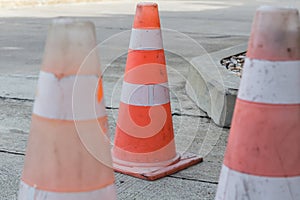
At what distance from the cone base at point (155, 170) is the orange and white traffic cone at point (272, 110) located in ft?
5.00

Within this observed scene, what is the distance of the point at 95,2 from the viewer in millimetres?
25438

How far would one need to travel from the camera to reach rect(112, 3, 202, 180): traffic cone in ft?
14.0

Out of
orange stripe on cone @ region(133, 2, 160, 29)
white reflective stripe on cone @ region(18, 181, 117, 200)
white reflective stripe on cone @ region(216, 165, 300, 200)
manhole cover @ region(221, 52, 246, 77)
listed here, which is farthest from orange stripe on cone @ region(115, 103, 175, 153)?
manhole cover @ region(221, 52, 246, 77)

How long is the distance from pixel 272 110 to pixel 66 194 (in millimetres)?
940

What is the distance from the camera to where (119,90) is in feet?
23.0

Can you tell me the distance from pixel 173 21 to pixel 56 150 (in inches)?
548

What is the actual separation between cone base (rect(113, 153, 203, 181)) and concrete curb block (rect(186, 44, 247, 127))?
0.99 m

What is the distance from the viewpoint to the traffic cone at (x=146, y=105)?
14.0 feet

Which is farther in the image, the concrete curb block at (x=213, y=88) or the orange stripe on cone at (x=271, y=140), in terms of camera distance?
the concrete curb block at (x=213, y=88)

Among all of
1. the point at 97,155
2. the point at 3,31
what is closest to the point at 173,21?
the point at 3,31

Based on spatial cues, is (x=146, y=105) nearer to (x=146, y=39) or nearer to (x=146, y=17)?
(x=146, y=39)

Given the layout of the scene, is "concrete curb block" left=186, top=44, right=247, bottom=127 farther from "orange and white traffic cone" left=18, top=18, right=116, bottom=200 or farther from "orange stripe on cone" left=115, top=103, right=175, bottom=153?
"orange and white traffic cone" left=18, top=18, right=116, bottom=200

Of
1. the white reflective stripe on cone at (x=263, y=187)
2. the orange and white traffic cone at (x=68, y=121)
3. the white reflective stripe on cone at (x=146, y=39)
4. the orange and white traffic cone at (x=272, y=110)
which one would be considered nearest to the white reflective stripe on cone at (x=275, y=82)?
the orange and white traffic cone at (x=272, y=110)

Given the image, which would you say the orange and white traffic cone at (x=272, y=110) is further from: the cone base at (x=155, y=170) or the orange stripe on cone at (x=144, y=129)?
the orange stripe on cone at (x=144, y=129)
